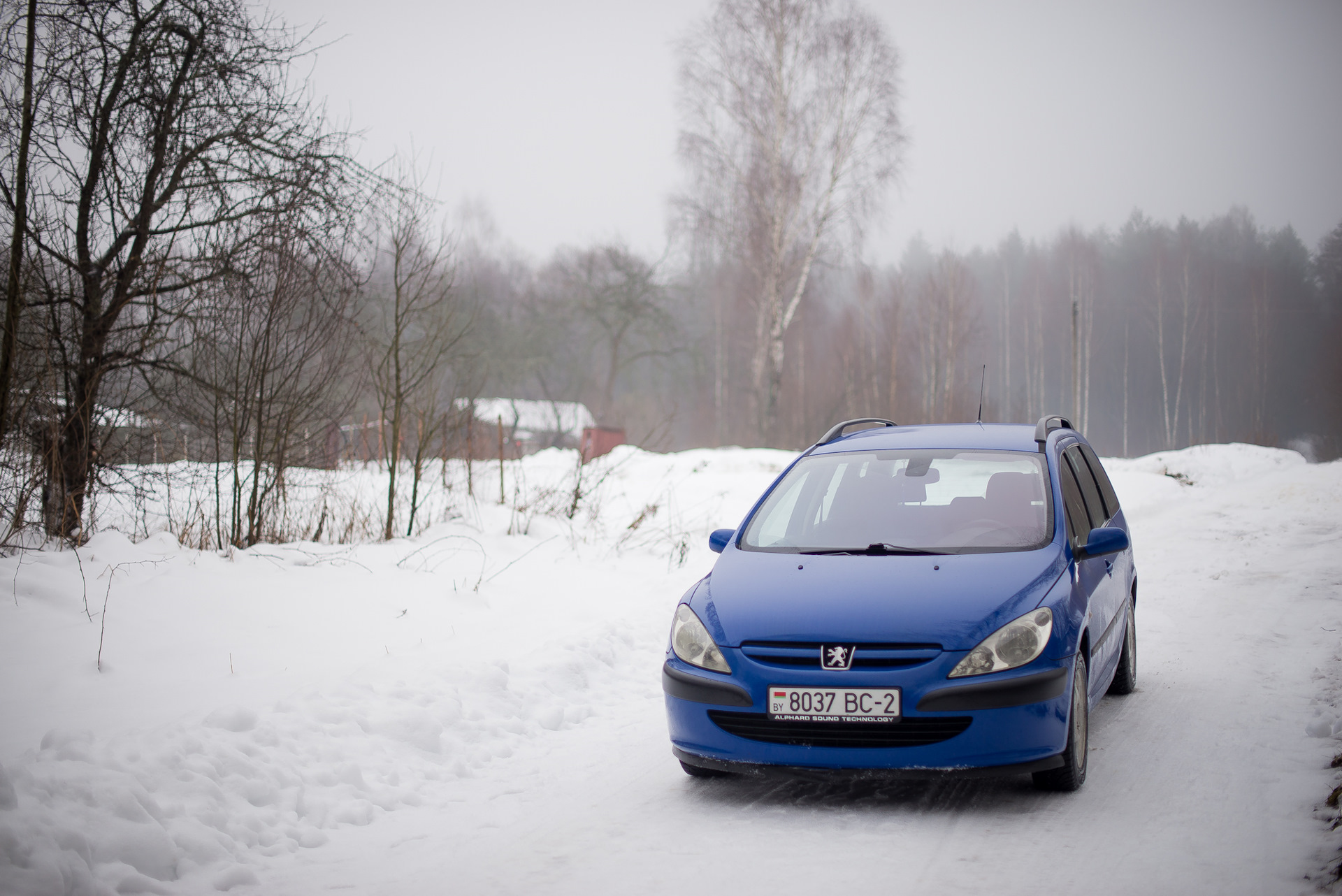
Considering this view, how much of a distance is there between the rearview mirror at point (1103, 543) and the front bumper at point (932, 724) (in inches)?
31.4

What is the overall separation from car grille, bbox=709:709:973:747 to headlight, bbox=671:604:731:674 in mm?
235

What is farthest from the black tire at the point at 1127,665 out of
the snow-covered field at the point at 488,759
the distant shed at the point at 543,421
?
the distant shed at the point at 543,421

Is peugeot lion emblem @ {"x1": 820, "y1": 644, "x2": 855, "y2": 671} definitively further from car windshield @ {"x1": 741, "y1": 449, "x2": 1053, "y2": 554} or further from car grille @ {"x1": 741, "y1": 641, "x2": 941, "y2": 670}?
car windshield @ {"x1": 741, "y1": 449, "x2": 1053, "y2": 554}

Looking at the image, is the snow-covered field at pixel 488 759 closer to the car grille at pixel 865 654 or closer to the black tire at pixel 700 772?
the black tire at pixel 700 772

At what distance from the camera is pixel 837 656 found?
3.92 metres

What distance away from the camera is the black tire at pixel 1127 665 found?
227 inches

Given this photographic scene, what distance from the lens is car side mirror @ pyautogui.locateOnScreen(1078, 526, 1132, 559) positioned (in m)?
4.59

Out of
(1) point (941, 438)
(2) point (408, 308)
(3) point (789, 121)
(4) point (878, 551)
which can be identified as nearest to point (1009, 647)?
(4) point (878, 551)

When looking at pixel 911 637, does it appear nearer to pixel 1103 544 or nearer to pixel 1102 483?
pixel 1103 544

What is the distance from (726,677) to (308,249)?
651cm

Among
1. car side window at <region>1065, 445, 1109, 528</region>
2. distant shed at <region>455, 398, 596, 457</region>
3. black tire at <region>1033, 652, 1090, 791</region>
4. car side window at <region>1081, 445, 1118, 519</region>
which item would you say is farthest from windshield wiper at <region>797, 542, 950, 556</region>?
distant shed at <region>455, 398, 596, 457</region>

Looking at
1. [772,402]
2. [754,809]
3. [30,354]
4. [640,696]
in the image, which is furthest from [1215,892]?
[772,402]

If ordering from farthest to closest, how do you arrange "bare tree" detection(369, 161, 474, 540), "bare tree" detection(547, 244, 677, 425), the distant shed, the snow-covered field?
1. "bare tree" detection(547, 244, 677, 425)
2. the distant shed
3. "bare tree" detection(369, 161, 474, 540)
4. the snow-covered field

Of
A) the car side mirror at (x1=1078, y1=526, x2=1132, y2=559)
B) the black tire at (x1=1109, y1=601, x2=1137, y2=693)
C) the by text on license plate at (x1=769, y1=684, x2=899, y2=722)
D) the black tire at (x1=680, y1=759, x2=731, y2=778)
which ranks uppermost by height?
the car side mirror at (x1=1078, y1=526, x2=1132, y2=559)
